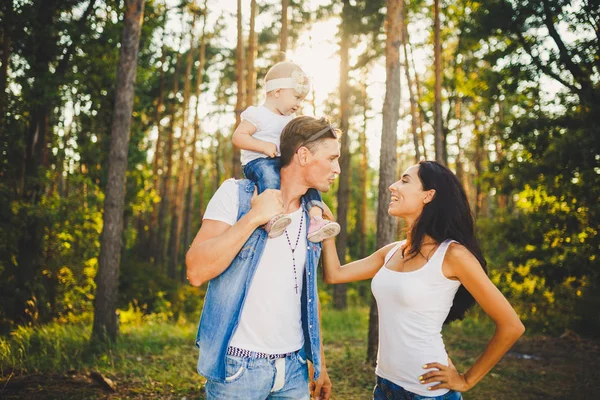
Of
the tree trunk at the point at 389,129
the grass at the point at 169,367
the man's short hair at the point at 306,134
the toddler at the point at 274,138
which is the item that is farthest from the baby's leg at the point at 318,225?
the tree trunk at the point at 389,129

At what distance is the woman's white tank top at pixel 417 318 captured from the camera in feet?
8.32

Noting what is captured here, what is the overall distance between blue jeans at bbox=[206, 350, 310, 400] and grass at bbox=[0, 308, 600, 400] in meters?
4.08

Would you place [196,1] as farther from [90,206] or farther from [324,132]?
[324,132]

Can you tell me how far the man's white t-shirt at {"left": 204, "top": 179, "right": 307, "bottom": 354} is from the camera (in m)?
2.26

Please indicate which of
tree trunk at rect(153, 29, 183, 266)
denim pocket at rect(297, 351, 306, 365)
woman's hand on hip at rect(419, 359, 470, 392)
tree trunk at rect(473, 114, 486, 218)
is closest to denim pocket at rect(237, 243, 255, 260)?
denim pocket at rect(297, 351, 306, 365)

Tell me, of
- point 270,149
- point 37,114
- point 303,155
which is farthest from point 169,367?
point 37,114

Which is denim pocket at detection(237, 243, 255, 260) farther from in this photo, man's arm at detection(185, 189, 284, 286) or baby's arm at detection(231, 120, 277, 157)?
baby's arm at detection(231, 120, 277, 157)

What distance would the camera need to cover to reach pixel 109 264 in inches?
340

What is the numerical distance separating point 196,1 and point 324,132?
69.5ft

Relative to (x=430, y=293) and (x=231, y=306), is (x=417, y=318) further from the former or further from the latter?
(x=231, y=306)

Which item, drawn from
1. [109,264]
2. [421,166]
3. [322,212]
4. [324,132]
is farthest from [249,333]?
[109,264]

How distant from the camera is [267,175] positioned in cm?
267

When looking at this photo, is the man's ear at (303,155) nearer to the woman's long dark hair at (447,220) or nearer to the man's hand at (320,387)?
the woman's long dark hair at (447,220)

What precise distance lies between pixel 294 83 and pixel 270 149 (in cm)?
77
